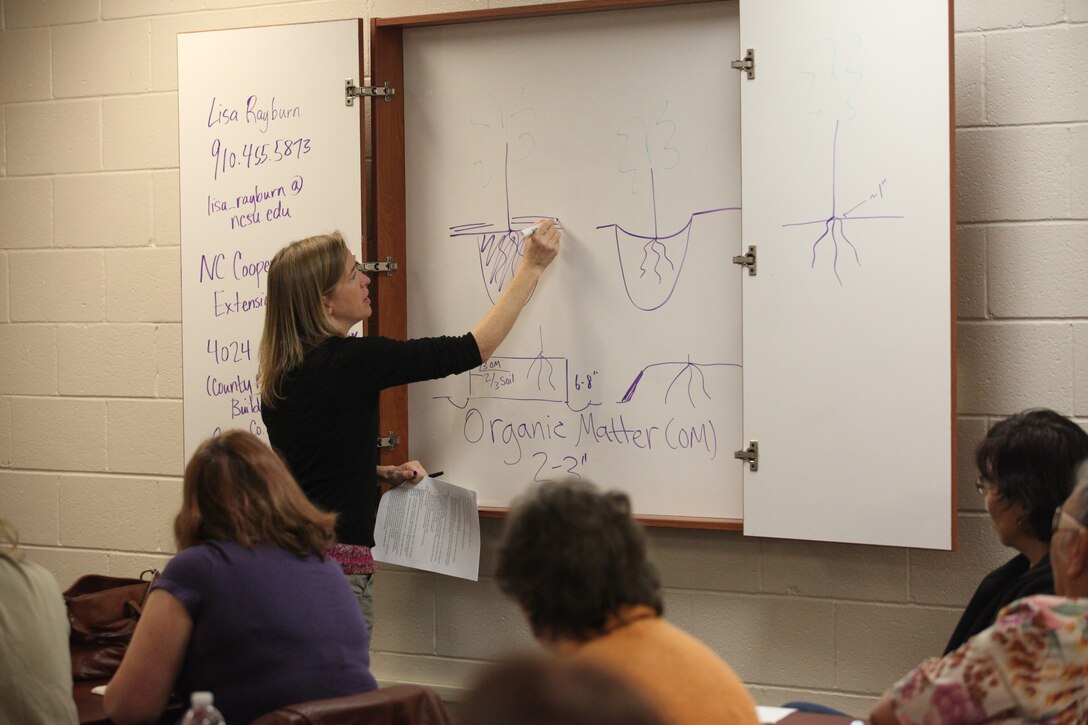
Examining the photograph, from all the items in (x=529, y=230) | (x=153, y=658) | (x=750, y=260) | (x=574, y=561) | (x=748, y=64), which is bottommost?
(x=153, y=658)

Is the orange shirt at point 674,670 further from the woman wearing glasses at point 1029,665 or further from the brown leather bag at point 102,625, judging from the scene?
the brown leather bag at point 102,625

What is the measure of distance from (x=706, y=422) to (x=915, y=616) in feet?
2.27

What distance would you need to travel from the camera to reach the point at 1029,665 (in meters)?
1.50

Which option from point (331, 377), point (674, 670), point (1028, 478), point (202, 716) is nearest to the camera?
point (674, 670)

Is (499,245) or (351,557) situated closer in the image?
(351,557)

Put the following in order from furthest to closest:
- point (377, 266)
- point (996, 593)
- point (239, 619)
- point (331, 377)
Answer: point (377, 266) < point (331, 377) < point (996, 593) < point (239, 619)

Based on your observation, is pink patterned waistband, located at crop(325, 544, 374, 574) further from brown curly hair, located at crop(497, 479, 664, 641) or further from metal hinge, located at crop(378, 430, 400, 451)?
brown curly hair, located at crop(497, 479, 664, 641)

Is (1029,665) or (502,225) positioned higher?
(502,225)

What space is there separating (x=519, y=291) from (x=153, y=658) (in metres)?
1.36

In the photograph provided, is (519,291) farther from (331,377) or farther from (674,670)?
(674,670)

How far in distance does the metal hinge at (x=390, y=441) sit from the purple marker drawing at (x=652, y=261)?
0.74 metres

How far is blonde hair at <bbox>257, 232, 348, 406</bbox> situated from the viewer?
2.65m

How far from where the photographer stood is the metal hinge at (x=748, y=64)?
277 cm

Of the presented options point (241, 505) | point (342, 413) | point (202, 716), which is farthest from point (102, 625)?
point (202, 716)
